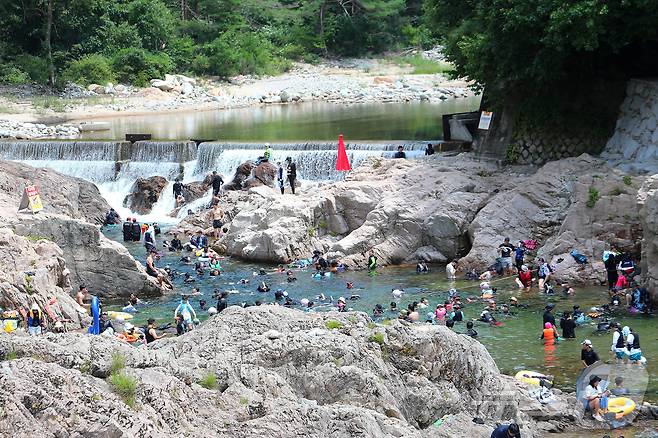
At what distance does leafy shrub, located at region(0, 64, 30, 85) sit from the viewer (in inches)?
2643

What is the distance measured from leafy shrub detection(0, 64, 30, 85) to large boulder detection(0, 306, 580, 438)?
56556 mm

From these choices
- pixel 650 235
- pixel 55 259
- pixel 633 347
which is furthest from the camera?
pixel 55 259

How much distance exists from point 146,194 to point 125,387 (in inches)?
1306

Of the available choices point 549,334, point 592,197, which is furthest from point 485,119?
point 549,334

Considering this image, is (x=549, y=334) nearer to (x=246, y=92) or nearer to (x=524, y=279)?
(x=524, y=279)

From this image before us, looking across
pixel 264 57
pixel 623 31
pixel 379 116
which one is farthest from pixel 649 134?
pixel 264 57

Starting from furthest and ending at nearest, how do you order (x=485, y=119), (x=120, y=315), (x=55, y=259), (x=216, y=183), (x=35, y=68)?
1. (x=35, y=68)
2. (x=216, y=183)
3. (x=485, y=119)
4. (x=120, y=315)
5. (x=55, y=259)

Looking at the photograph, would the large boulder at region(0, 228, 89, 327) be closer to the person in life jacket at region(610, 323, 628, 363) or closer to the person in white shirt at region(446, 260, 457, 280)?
the person in white shirt at region(446, 260, 457, 280)

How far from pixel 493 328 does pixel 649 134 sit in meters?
10.5

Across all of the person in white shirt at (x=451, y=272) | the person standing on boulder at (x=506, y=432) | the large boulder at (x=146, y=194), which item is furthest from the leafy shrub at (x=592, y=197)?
the large boulder at (x=146, y=194)

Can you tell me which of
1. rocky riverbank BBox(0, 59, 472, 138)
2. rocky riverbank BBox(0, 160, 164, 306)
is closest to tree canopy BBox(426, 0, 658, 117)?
rocky riverbank BBox(0, 160, 164, 306)

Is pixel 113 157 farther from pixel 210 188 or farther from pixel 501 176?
pixel 501 176

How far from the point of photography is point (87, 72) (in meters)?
69.2

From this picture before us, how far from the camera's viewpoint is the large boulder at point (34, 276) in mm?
23812
